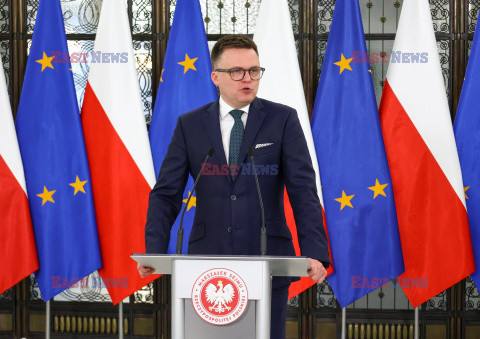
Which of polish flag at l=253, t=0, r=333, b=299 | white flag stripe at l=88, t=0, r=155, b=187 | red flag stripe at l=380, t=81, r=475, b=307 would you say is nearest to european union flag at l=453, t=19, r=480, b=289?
red flag stripe at l=380, t=81, r=475, b=307

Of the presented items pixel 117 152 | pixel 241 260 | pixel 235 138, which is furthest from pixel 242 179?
pixel 117 152

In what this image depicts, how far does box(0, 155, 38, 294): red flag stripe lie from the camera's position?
13.1ft

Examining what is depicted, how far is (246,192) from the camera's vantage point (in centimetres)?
224

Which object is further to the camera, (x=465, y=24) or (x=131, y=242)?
(x=465, y=24)

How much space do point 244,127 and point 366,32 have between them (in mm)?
2535

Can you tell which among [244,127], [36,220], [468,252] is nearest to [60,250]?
→ [36,220]

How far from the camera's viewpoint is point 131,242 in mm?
4059

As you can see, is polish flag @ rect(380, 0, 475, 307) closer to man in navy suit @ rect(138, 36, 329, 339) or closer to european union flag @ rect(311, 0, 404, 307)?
european union flag @ rect(311, 0, 404, 307)

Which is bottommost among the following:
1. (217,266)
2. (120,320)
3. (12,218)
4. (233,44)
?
(120,320)

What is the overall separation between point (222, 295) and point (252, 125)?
80 cm

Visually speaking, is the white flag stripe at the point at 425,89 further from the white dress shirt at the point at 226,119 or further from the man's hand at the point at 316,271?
the man's hand at the point at 316,271

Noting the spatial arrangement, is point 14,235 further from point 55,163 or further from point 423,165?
point 423,165

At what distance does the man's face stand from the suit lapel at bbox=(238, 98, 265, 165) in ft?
0.14

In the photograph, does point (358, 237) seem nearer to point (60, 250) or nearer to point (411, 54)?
point (411, 54)
